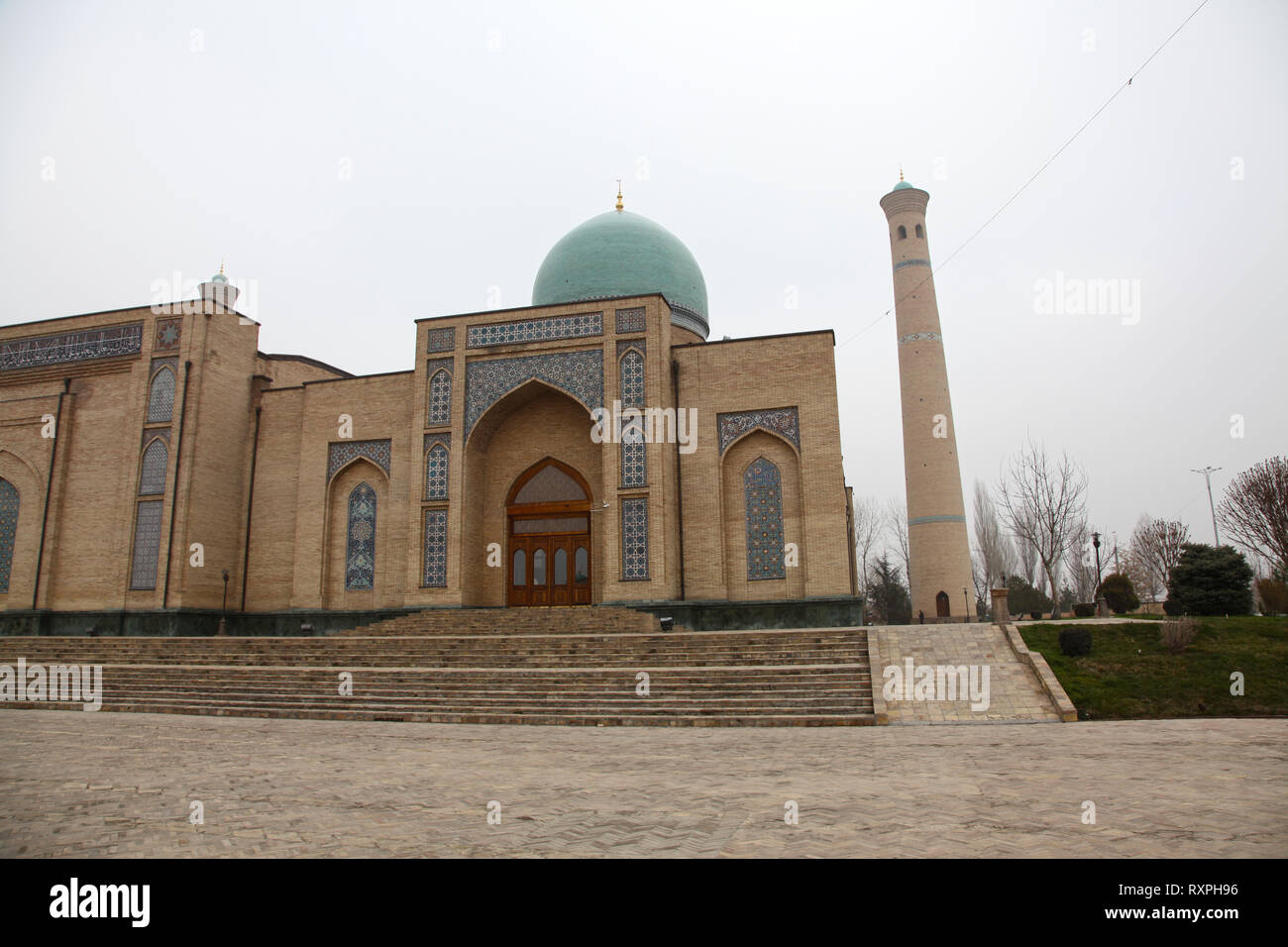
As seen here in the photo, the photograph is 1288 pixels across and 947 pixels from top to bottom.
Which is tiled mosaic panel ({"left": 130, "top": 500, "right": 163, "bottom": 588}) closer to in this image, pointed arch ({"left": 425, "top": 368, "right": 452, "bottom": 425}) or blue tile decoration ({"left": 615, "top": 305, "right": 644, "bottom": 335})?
pointed arch ({"left": 425, "top": 368, "right": 452, "bottom": 425})

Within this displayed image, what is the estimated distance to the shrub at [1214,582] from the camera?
14.1m

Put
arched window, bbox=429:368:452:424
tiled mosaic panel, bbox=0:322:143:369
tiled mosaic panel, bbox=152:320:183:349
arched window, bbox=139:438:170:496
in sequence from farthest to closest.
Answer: tiled mosaic panel, bbox=0:322:143:369
tiled mosaic panel, bbox=152:320:183:349
arched window, bbox=139:438:170:496
arched window, bbox=429:368:452:424

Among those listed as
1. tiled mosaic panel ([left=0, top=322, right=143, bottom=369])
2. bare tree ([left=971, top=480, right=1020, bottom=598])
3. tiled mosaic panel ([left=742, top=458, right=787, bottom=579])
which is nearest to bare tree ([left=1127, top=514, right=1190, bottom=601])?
bare tree ([left=971, top=480, right=1020, bottom=598])

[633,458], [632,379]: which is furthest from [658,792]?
[632,379]

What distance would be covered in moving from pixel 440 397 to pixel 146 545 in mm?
7406

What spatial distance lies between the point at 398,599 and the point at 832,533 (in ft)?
30.1

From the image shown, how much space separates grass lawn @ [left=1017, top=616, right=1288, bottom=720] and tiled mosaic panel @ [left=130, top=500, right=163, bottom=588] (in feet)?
57.6

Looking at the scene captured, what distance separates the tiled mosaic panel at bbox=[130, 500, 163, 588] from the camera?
61.8 feet

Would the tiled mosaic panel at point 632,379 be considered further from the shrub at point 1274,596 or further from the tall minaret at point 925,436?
the shrub at point 1274,596

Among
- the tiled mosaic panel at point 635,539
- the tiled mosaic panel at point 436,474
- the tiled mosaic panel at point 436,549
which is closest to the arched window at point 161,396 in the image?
the tiled mosaic panel at point 436,474

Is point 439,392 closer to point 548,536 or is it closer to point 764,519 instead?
point 548,536

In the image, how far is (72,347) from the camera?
20703 mm
